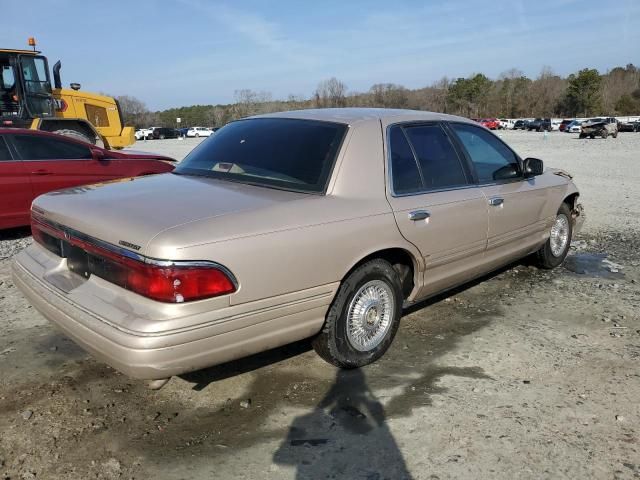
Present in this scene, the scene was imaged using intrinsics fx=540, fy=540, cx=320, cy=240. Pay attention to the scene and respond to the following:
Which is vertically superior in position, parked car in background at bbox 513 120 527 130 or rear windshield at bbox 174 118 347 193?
rear windshield at bbox 174 118 347 193

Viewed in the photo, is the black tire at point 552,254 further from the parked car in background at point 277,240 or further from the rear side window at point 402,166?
the rear side window at point 402,166

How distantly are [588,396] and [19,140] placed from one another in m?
6.94

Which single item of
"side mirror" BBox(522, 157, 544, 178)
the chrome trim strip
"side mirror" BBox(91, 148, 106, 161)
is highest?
"side mirror" BBox(522, 157, 544, 178)

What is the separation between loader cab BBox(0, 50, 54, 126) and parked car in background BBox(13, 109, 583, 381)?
1009 centimetres

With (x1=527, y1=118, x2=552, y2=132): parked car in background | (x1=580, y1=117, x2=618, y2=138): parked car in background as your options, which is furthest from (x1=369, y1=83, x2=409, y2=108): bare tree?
(x1=580, y1=117, x2=618, y2=138): parked car in background

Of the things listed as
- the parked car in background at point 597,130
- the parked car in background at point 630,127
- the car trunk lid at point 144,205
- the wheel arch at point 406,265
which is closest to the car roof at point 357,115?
the car trunk lid at point 144,205

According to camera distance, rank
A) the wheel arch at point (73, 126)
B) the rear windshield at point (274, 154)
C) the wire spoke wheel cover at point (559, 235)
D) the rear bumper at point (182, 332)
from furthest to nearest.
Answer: the wheel arch at point (73, 126) < the wire spoke wheel cover at point (559, 235) < the rear windshield at point (274, 154) < the rear bumper at point (182, 332)

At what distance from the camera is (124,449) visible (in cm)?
269

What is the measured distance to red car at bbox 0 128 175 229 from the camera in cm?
671

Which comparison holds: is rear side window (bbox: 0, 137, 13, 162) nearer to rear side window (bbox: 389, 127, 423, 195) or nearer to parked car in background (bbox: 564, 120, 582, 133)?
rear side window (bbox: 389, 127, 423, 195)

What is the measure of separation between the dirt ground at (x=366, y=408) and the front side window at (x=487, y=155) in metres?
1.16

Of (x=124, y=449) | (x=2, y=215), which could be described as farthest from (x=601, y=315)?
(x=2, y=215)

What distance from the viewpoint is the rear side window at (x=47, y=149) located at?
22.7ft

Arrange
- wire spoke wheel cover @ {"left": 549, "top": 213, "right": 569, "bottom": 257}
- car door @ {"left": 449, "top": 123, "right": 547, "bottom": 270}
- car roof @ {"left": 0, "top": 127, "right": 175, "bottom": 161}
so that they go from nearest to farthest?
car door @ {"left": 449, "top": 123, "right": 547, "bottom": 270} → wire spoke wheel cover @ {"left": 549, "top": 213, "right": 569, "bottom": 257} → car roof @ {"left": 0, "top": 127, "right": 175, "bottom": 161}
